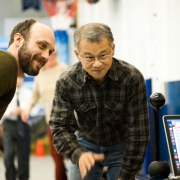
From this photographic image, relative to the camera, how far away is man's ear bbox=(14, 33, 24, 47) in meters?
2.24

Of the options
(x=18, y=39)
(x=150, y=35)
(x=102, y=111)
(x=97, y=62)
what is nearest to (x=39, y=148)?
(x=150, y=35)

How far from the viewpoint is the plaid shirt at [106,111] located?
8.61 feet

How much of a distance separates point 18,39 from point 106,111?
732 mm

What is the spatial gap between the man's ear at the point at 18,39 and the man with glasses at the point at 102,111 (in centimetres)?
39

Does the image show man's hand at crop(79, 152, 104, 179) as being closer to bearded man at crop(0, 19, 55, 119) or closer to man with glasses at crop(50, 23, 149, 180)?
man with glasses at crop(50, 23, 149, 180)

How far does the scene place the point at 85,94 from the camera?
8.84 feet

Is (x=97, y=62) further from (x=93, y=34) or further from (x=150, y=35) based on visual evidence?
A: (x=150, y=35)

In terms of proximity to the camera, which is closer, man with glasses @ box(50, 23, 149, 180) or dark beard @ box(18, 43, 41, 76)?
dark beard @ box(18, 43, 41, 76)

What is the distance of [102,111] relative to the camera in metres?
2.71

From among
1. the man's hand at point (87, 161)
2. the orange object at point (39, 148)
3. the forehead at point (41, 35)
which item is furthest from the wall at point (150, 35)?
the orange object at point (39, 148)

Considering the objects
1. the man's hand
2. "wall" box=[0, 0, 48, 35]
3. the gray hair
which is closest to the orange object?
"wall" box=[0, 0, 48, 35]

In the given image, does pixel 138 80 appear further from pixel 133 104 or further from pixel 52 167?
pixel 52 167

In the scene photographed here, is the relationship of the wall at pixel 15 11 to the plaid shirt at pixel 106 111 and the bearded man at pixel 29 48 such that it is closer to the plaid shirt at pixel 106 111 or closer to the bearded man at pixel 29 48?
the plaid shirt at pixel 106 111

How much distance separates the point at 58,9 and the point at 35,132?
9.84ft
